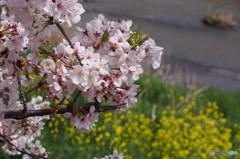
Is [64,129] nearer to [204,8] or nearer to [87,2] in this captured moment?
[87,2]

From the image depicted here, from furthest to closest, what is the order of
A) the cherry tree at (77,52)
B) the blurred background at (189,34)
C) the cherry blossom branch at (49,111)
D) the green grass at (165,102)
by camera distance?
1. the blurred background at (189,34)
2. the green grass at (165,102)
3. the cherry blossom branch at (49,111)
4. the cherry tree at (77,52)

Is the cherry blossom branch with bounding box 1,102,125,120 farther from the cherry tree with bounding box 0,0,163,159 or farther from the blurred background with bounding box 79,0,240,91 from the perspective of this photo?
the blurred background with bounding box 79,0,240,91

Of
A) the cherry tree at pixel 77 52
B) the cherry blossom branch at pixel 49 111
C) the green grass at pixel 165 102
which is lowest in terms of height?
the green grass at pixel 165 102

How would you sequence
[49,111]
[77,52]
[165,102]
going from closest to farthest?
[77,52]
[49,111]
[165,102]

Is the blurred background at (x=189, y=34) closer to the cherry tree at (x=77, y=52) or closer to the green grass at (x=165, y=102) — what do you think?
the green grass at (x=165, y=102)

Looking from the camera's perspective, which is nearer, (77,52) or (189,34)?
(77,52)

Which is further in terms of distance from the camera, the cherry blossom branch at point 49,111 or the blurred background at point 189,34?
the blurred background at point 189,34

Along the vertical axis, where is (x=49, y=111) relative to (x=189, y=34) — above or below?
below

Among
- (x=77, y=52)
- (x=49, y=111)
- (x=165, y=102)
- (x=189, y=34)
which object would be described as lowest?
(x=165, y=102)

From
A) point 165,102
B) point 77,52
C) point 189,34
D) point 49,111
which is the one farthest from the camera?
point 189,34

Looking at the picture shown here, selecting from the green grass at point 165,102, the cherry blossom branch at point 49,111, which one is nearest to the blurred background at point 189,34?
the green grass at point 165,102

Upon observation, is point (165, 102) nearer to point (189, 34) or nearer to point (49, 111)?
point (49, 111)

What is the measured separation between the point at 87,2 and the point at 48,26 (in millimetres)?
14495

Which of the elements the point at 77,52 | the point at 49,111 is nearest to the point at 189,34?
the point at 49,111
